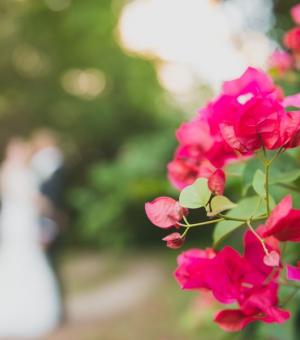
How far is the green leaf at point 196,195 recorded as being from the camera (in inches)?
26.5

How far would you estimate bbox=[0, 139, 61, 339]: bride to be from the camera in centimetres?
524

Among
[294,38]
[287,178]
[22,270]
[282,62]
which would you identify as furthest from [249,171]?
[22,270]

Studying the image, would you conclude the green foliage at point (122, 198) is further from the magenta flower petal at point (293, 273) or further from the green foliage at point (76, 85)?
the magenta flower petal at point (293, 273)

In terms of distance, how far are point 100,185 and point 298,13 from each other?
24.9 ft

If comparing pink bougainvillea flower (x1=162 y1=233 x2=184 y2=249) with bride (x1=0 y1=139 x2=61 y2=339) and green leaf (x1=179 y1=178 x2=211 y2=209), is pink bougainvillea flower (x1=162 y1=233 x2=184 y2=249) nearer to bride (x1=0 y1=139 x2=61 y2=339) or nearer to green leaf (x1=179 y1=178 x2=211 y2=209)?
green leaf (x1=179 y1=178 x2=211 y2=209)

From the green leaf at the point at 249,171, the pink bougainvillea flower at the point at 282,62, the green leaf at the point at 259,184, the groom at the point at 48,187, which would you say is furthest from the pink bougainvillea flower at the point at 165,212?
the groom at the point at 48,187

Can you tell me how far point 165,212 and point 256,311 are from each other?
197mm

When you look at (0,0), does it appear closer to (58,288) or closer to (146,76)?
(146,76)

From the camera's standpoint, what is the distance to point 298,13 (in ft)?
3.64

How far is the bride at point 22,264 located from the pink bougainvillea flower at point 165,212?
15.9 feet

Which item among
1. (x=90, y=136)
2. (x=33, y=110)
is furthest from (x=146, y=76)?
(x=33, y=110)

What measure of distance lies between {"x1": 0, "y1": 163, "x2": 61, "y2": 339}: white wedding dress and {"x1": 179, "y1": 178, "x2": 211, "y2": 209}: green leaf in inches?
191

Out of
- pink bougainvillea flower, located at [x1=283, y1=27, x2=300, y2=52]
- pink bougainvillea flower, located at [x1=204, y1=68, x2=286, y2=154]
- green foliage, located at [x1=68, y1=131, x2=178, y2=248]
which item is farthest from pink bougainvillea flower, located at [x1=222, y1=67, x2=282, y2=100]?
green foliage, located at [x1=68, y1=131, x2=178, y2=248]

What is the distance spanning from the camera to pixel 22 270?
5488mm
